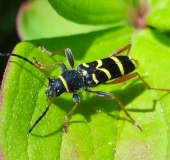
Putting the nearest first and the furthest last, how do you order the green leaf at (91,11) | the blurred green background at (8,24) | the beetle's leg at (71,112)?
the beetle's leg at (71,112)
the green leaf at (91,11)
the blurred green background at (8,24)

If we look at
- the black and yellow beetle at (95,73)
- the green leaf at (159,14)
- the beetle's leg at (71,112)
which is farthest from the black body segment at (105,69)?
the green leaf at (159,14)

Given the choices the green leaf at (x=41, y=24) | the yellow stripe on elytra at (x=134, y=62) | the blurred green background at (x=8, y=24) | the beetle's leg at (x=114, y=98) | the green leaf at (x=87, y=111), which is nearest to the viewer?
the green leaf at (x=87, y=111)

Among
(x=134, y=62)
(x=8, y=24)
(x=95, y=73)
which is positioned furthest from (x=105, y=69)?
(x=8, y=24)

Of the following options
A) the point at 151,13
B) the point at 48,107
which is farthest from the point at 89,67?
the point at 151,13

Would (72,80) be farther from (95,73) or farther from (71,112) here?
(71,112)

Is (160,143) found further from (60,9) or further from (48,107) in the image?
(60,9)

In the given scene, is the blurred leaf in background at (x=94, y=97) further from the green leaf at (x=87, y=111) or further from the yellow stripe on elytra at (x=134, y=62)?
the yellow stripe on elytra at (x=134, y=62)

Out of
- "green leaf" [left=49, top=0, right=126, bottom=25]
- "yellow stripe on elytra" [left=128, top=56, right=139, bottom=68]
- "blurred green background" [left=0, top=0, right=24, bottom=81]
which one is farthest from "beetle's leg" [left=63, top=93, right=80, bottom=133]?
"blurred green background" [left=0, top=0, right=24, bottom=81]
